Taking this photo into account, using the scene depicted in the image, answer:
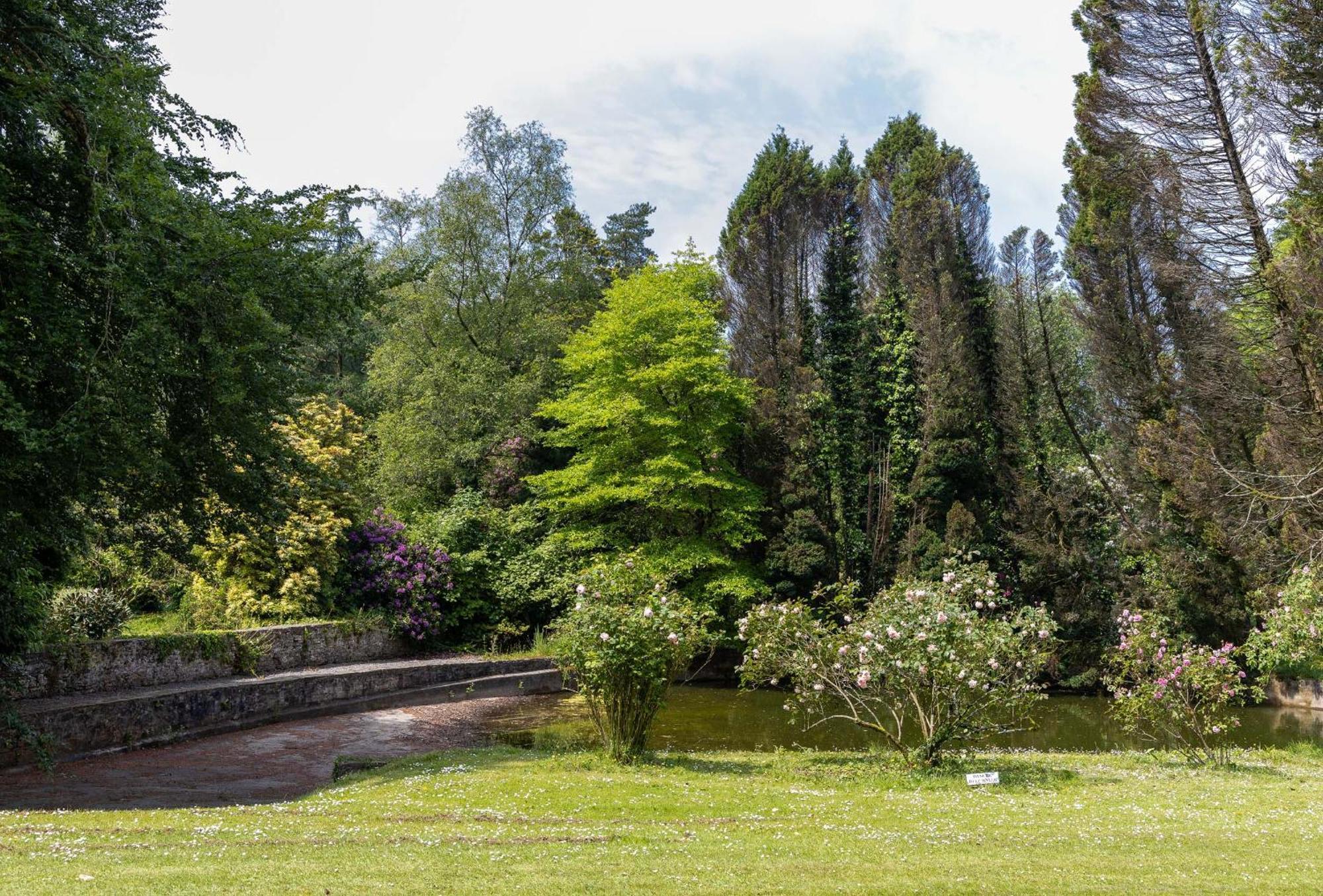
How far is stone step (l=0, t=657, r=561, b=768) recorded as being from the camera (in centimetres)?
1093

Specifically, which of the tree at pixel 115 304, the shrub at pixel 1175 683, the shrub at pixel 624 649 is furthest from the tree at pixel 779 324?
the tree at pixel 115 304

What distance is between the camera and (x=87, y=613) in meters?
14.5

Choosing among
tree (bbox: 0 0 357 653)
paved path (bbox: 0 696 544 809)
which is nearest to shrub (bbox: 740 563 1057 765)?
paved path (bbox: 0 696 544 809)

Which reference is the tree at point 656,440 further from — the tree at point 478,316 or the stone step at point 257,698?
the stone step at point 257,698

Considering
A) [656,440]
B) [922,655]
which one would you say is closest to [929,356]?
[656,440]

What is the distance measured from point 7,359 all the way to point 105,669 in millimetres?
6381

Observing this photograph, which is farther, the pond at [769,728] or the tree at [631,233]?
the tree at [631,233]

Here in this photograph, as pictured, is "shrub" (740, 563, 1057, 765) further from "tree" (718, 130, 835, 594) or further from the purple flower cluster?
"tree" (718, 130, 835, 594)

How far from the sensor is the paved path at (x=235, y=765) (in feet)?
28.6

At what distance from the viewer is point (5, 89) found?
8.55 m

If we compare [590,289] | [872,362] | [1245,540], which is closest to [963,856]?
[1245,540]

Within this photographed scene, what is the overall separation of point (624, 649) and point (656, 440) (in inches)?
592

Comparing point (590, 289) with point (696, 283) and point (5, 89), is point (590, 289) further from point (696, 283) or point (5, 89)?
point (5, 89)

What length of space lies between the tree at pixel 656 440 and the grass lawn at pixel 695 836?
14050 mm
